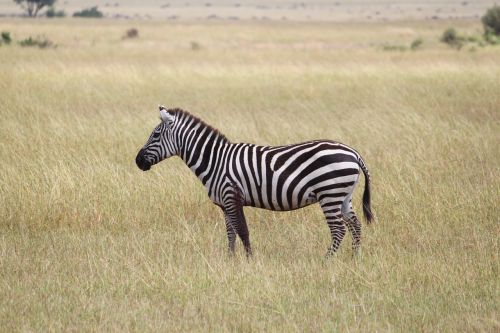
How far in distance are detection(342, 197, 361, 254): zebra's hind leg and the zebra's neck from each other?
109cm

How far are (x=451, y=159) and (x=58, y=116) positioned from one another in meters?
6.37

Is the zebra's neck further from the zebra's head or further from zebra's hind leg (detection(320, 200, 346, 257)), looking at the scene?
zebra's hind leg (detection(320, 200, 346, 257))

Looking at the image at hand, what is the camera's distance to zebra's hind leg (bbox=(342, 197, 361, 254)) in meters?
6.57

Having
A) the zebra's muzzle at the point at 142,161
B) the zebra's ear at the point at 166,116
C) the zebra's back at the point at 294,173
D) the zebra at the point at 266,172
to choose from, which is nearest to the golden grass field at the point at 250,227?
the zebra at the point at 266,172

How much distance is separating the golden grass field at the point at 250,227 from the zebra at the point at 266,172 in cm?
39

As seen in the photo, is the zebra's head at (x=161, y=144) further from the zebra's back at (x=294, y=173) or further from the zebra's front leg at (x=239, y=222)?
the zebra's front leg at (x=239, y=222)

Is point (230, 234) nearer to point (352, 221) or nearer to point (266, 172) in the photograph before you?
point (266, 172)

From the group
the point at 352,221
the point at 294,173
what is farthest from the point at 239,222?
the point at 352,221

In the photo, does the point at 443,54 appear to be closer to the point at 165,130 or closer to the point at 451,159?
the point at 451,159

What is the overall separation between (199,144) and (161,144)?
0.37 m

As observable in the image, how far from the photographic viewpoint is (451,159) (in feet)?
33.4

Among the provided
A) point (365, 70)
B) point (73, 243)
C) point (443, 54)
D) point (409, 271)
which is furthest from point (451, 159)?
point (443, 54)

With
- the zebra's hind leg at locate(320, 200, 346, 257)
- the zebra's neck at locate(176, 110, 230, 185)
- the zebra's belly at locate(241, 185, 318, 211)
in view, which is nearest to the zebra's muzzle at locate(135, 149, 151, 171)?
the zebra's neck at locate(176, 110, 230, 185)

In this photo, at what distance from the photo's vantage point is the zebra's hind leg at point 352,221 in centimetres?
657
